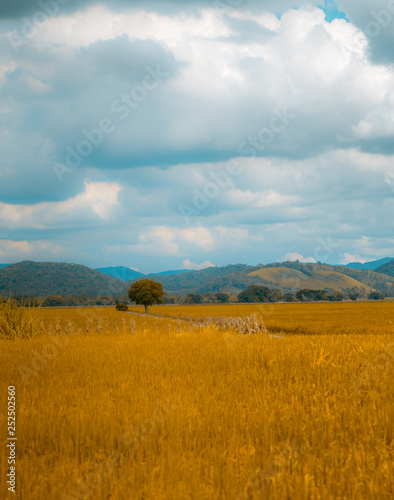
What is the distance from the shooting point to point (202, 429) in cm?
518

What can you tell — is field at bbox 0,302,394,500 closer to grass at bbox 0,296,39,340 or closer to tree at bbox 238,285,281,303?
grass at bbox 0,296,39,340

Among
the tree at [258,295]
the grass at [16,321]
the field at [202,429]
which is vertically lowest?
the tree at [258,295]

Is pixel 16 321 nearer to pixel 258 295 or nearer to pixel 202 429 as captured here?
pixel 202 429

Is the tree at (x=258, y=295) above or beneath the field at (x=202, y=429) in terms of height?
beneath

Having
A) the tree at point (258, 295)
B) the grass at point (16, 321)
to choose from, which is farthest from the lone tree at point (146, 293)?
the tree at point (258, 295)

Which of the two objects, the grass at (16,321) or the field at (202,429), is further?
the grass at (16,321)

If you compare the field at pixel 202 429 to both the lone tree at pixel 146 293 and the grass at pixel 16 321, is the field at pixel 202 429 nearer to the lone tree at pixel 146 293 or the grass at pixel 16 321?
the grass at pixel 16 321

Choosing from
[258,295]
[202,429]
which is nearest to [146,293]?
[202,429]

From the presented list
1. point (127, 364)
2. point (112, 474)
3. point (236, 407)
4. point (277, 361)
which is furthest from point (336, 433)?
point (127, 364)

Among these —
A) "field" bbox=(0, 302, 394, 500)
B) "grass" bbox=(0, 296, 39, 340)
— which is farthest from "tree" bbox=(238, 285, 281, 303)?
"field" bbox=(0, 302, 394, 500)

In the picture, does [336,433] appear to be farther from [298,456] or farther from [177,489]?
[177,489]

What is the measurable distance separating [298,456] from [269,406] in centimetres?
177

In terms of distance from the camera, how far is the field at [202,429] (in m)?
3.70

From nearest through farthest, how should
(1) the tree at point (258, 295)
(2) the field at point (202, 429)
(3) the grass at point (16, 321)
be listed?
(2) the field at point (202, 429)
(3) the grass at point (16, 321)
(1) the tree at point (258, 295)
